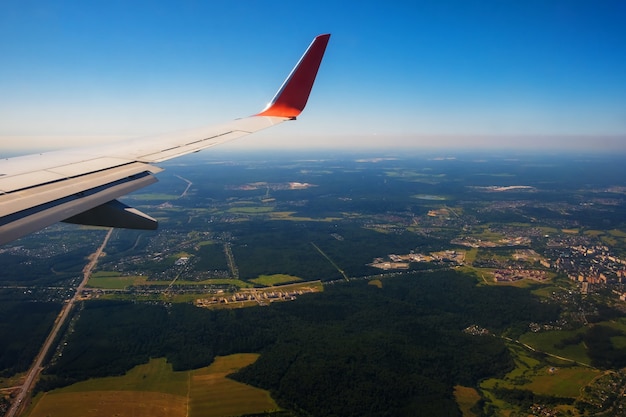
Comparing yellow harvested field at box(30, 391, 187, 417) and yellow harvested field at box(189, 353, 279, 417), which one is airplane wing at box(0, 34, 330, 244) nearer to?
yellow harvested field at box(189, 353, 279, 417)

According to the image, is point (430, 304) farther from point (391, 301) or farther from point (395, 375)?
point (395, 375)

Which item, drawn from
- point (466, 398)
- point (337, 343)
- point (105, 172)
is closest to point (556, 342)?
point (466, 398)

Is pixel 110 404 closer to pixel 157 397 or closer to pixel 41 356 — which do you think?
pixel 157 397

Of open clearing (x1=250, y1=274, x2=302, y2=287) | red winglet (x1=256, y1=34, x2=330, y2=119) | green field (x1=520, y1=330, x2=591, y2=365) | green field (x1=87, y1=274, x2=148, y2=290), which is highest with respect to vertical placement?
red winglet (x1=256, y1=34, x2=330, y2=119)

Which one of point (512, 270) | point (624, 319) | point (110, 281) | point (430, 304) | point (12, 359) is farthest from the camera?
point (512, 270)

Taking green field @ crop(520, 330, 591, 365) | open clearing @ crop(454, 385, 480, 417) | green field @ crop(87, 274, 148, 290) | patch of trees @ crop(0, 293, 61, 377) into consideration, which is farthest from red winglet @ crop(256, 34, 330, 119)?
green field @ crop(87, 274, 148, 290)

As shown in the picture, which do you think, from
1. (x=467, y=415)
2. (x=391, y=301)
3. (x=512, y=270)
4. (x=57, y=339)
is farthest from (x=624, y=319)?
(x=57, y=339)
